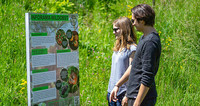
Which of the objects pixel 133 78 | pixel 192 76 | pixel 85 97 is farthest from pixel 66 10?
pixel 133 78

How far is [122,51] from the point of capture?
2.52m

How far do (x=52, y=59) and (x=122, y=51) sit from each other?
77 cm

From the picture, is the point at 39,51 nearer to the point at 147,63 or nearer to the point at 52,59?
the point at 52,59

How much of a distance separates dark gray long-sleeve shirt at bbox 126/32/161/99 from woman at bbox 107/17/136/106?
435 millimetres

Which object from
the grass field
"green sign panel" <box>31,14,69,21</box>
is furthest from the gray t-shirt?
the grass field

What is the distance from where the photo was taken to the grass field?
13.0ft

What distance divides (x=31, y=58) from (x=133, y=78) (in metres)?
1.01

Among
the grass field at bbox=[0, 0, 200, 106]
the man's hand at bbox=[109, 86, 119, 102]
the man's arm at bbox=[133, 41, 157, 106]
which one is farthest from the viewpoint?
the grass field at bbox=[0, 0, 200, 106]

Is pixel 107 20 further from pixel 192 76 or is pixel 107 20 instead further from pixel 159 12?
pixel 192 76

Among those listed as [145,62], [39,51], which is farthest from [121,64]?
[39,51]

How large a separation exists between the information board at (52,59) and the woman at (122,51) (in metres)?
0.51

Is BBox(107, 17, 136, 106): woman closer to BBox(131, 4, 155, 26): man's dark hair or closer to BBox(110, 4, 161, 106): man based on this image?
BBox(110, 4, 161, 106): man

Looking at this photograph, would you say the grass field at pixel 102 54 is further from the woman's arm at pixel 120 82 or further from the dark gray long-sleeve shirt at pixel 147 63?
the dark gray long-sleeve shirt at pixel 147 63

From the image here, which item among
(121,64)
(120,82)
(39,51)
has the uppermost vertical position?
(39,51)
